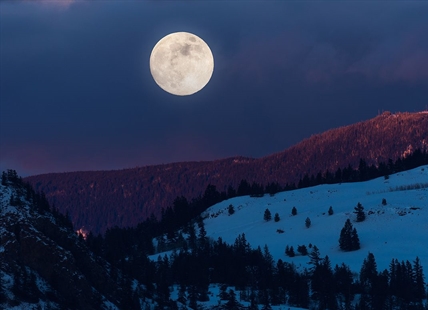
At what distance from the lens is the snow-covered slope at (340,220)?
129 metres

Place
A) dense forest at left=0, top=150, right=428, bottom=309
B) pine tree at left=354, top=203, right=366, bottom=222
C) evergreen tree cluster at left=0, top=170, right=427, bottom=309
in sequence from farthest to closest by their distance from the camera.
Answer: pine tree at left=354, top=203, right=366, bottom=222 < evergreen tree cluster at left=0, top=170, right=427, bottom=309 < dense forest at left=0, top=150, right=428, bottom=309

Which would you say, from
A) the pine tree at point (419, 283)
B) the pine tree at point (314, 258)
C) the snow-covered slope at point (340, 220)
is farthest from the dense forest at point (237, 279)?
the snow-covered slope at point (340, 220)

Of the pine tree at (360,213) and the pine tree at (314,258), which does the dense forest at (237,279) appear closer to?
the pine tree at (314,258)

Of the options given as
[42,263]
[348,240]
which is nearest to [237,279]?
[348,240]

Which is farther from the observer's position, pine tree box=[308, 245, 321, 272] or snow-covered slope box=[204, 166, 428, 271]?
snow-covered slope box=[204, 166, 428, 271]

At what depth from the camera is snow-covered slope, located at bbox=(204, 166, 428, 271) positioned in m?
129

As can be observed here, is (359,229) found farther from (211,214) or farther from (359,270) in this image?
(211,214)

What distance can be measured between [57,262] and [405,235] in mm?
77970

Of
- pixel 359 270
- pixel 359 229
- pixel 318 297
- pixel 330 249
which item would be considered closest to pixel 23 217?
pixel 318 297

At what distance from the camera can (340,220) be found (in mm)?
149500

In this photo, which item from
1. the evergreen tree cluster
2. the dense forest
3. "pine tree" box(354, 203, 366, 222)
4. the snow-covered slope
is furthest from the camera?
"pine tree" box(354, 203, 366, 222)

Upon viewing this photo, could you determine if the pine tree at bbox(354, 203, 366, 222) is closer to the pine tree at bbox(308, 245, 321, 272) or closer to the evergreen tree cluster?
the pine tree at bbox(308, 245, 321, 272)

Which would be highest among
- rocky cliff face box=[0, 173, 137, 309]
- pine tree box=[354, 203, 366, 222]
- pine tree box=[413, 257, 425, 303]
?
pine tree box=[354, 203, 366, 222]

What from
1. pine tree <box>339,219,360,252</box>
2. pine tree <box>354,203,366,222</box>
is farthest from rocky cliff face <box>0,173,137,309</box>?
pine tree <box>354,203,366,222</box>
